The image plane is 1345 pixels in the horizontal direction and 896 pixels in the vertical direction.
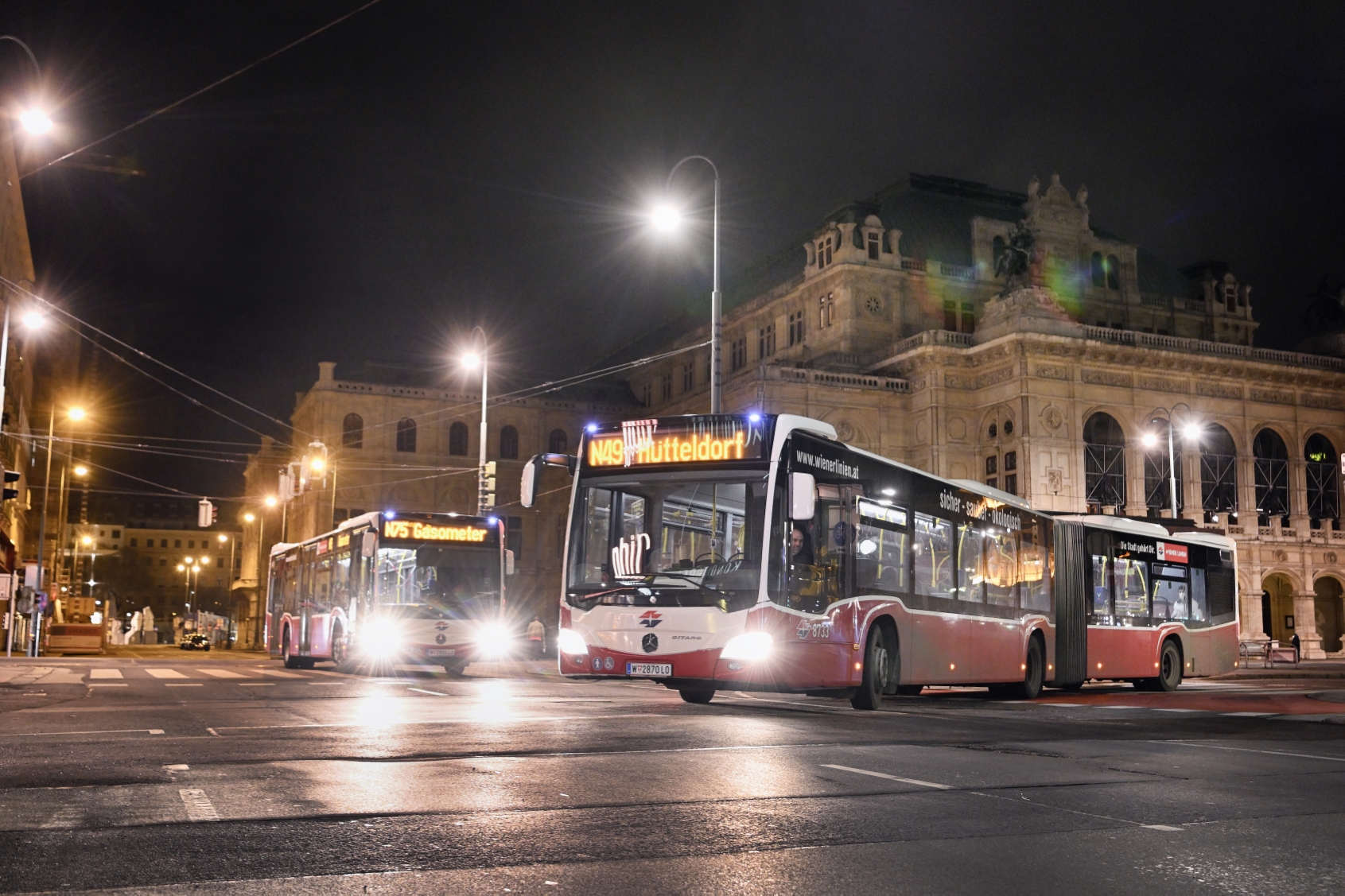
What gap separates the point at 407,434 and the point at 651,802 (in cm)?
6504

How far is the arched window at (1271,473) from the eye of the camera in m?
60.4

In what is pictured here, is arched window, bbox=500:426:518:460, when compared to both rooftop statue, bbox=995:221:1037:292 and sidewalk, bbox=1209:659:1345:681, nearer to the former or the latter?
rooftop statue, bbox=995:221:1037:292

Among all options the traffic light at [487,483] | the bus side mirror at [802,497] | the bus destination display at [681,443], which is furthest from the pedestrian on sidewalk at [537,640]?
the bus side mirror at [802,497]

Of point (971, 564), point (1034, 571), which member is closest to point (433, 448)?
point (1034, 571)

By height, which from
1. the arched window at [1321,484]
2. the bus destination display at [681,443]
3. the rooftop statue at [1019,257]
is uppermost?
the rooftop statue at [1019,257]

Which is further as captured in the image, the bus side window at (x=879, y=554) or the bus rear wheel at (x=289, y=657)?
the bus rear wheel at (x=289, y=657)

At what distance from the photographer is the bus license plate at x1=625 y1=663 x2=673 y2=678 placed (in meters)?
14.2

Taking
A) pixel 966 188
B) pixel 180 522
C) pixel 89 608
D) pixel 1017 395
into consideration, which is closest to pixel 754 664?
pixel 1017 395

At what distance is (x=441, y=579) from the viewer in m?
26.1

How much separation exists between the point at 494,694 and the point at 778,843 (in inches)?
498

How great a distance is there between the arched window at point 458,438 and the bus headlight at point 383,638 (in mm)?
46506

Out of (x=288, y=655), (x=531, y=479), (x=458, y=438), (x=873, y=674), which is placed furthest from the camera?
(x=458, y=438)

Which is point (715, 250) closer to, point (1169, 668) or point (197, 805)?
point (1169, 668)

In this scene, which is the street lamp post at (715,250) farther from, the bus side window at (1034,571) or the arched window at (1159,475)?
the arched window at (1159,475)
